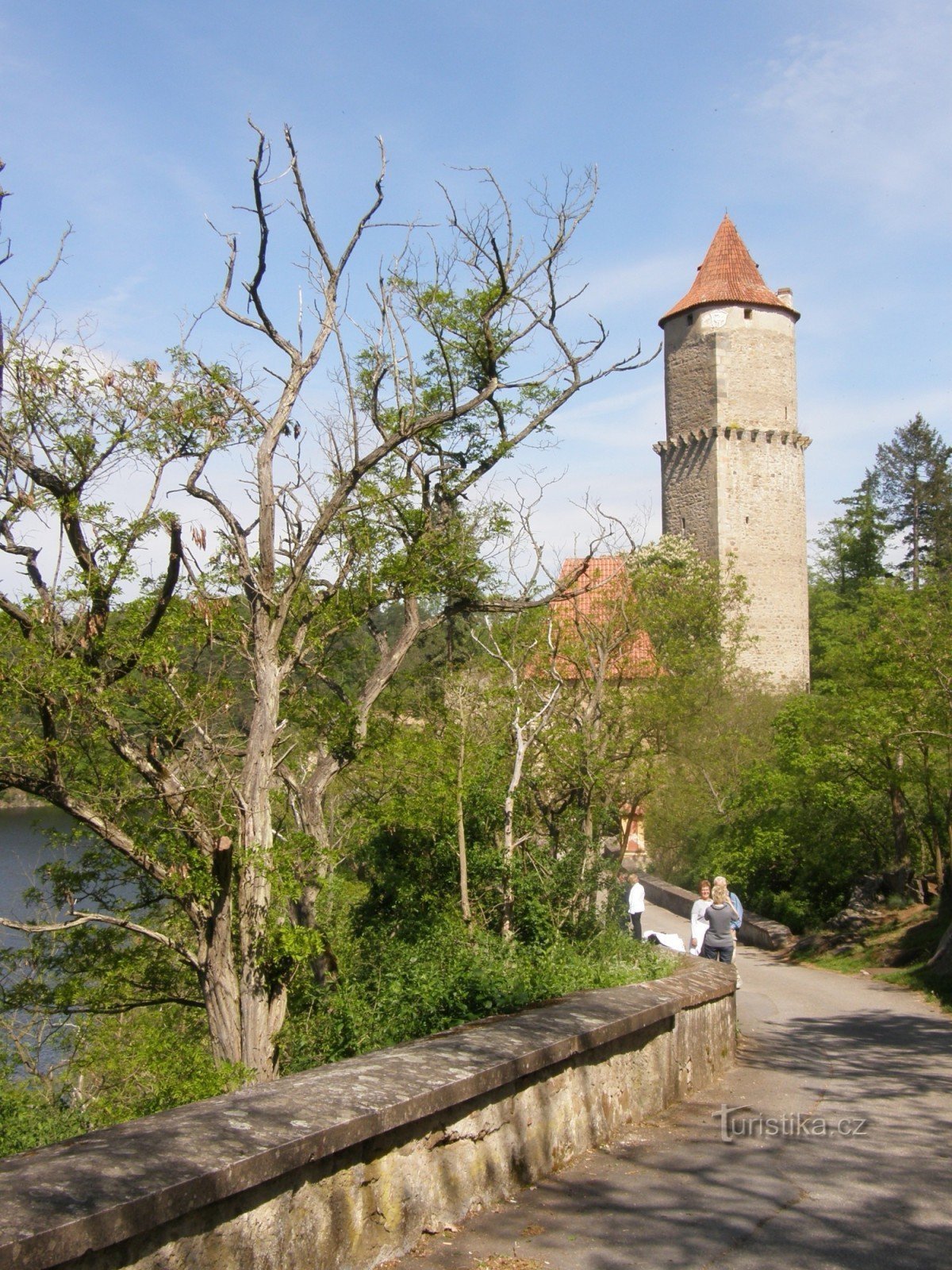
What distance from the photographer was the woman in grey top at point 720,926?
1141cm

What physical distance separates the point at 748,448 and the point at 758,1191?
52872mm

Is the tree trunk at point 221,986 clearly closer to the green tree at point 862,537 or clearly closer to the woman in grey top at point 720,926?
the woman in grey top at point 720,926

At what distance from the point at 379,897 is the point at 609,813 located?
4.76 metres

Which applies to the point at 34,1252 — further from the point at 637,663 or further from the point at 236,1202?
the point at 637,663

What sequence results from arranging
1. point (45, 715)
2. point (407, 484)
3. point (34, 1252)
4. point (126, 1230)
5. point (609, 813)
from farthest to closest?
point (609, 813)
point (407, 484)
point (45, 715)
point (126, 1230)
point (34, 1252)

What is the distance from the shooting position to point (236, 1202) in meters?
3.22

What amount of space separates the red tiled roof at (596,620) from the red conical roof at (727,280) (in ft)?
108

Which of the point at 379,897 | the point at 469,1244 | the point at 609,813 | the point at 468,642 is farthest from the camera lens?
the point at 468,642

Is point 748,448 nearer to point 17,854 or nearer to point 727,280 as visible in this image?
point 727,280

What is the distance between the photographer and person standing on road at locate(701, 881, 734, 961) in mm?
11414

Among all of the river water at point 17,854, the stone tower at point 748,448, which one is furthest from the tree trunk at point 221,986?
the stone tower at point 748,448

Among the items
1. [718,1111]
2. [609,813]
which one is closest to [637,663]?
[609,813]

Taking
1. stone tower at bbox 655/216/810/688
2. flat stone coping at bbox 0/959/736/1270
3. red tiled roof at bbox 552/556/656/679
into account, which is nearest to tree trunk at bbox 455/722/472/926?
red tiled roof at bbox 552/556/656/679

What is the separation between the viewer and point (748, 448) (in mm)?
55250
